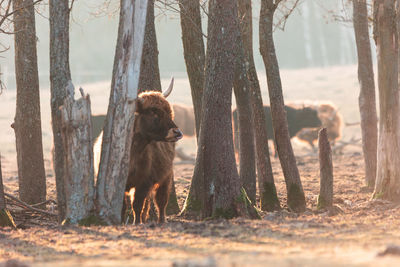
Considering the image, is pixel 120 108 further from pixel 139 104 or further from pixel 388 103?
pixel 388 103

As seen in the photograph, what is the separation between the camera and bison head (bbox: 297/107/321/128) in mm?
25359

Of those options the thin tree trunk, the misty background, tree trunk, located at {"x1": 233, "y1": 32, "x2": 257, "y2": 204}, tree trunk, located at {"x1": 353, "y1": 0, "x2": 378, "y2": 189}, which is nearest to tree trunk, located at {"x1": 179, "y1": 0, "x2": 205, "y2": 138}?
the thin tree trunk

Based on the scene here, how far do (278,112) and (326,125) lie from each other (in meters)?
16.0

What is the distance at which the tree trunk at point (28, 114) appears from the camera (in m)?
10.7

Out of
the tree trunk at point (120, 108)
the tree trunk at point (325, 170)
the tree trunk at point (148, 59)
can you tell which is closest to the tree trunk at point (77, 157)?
the tree trunk at point (120, 108)

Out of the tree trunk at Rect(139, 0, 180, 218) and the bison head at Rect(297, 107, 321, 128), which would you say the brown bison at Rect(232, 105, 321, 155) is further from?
the tree trunk at Rect(139, 0, 180, 218)

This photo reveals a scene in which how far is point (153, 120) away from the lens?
8422 millimetres

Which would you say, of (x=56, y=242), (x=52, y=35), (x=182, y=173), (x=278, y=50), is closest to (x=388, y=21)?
(x=52, y=35)

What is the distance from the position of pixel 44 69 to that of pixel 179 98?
100.0ft

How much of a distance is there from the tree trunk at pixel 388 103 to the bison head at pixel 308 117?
15.3m

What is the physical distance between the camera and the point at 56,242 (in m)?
6.46

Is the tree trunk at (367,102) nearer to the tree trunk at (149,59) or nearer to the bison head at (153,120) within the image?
the tree trunk at (149,59)

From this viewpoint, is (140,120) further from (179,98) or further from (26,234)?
(179,98)

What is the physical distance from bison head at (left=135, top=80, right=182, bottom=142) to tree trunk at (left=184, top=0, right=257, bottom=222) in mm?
485
